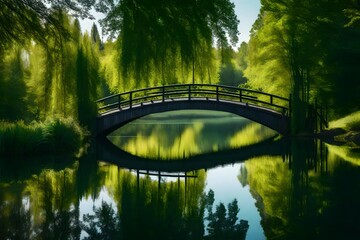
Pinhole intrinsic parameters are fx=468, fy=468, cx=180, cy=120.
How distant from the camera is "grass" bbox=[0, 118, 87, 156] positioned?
16000mm

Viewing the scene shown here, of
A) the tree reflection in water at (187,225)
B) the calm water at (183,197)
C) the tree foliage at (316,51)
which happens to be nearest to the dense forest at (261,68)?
the tree foliage at (316,51)

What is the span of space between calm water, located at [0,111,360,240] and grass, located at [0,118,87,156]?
100cm

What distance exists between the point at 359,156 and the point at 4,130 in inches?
469

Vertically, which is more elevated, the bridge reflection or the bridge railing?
the bridge railing

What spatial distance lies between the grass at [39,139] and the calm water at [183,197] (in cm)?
100

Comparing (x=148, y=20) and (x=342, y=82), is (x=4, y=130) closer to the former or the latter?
(x=148, y=20)

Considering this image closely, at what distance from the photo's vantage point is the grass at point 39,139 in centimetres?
1600

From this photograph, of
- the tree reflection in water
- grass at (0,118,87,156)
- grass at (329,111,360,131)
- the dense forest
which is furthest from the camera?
grass at (329,111,360,131)

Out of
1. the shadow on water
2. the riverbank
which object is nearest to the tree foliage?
the riverbank

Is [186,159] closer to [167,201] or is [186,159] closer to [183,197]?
[183,197]

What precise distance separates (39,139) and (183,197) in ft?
29.3

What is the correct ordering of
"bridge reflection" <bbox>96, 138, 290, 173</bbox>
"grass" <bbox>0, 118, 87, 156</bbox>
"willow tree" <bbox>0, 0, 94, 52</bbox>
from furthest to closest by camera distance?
"grass" <bbox>0, 118, 87, 156</bbox>, "bridge reflection" <bbox>96, 138, 290, 173</bbox>, "willow tree" <bbox>0, 0, 94, 52</bbox>

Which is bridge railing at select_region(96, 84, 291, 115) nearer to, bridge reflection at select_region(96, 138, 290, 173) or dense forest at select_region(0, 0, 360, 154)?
dense forest at select_region(0, 0, 360, 154)

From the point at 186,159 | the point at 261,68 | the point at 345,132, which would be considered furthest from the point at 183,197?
the point at 261,68
